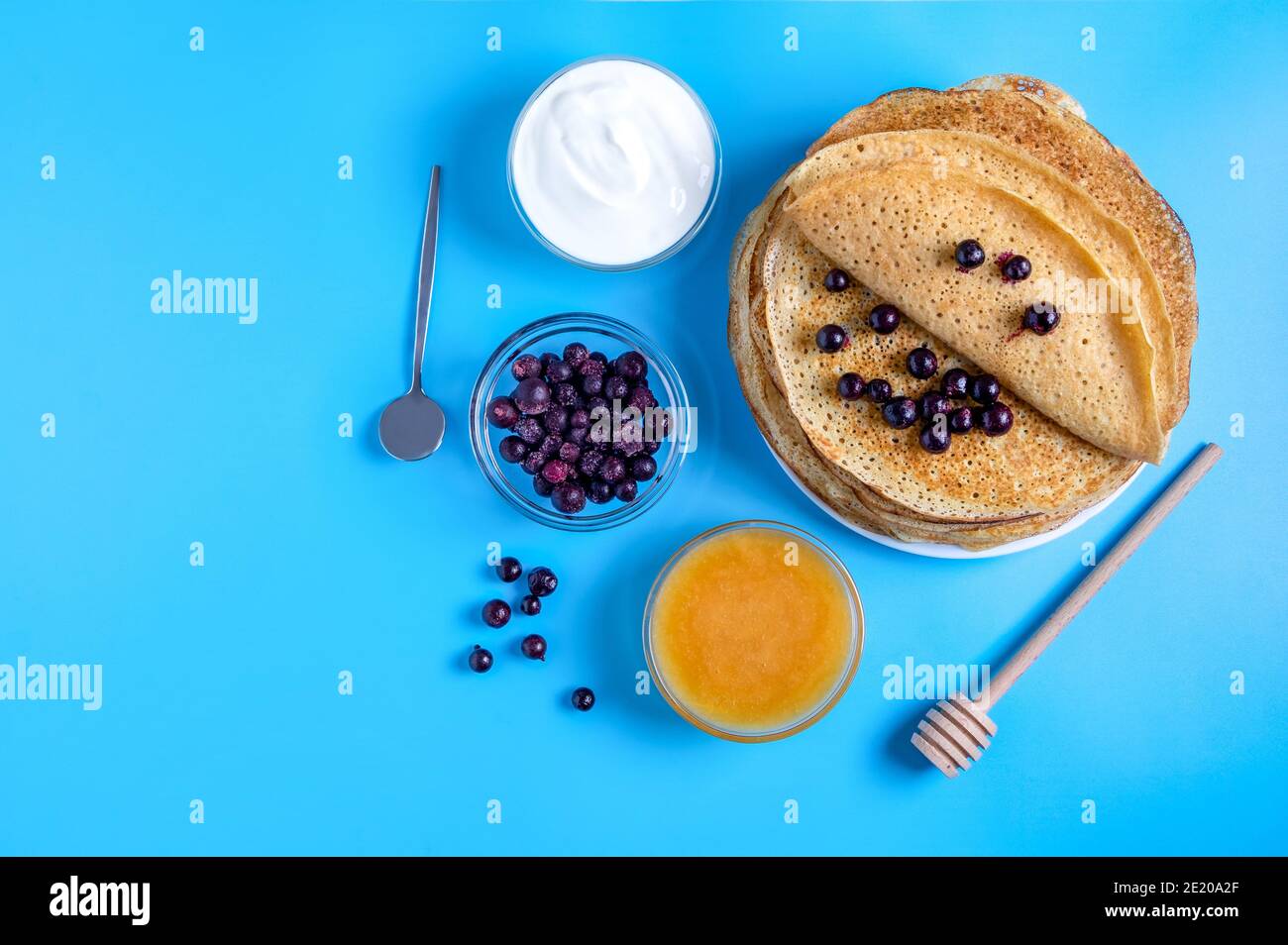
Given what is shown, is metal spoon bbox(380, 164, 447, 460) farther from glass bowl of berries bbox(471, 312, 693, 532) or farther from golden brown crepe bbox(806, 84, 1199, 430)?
golden brown crepe bbox(806, 84, 1199, 430)

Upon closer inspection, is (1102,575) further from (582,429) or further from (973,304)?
(582,429)

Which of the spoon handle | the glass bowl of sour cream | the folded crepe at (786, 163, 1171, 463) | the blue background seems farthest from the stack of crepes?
the spoon handle

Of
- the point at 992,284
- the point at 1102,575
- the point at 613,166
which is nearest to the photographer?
the point at 992,284

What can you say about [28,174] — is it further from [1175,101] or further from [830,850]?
[1175,101]

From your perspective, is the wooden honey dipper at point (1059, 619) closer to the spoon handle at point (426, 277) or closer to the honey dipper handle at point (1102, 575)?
the honey dipper handle at point (1102, 575)

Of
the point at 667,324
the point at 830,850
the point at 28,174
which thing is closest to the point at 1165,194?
the point at 667,324

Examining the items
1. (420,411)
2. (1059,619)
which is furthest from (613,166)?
(1059,619)

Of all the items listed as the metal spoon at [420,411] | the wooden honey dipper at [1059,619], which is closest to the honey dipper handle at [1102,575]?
the wooden honey dipper at [1059,619]
